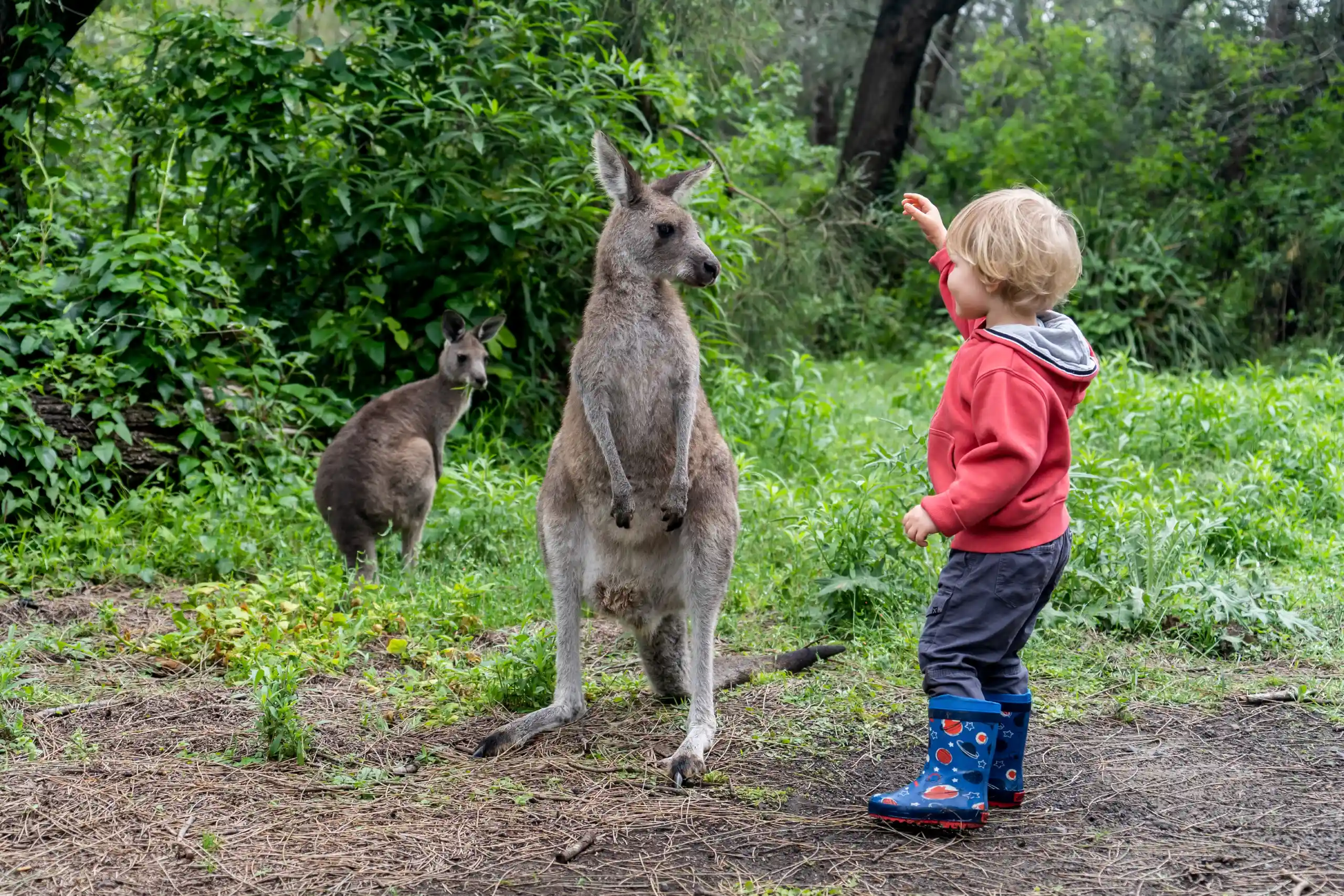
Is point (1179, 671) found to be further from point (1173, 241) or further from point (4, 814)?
point (1173, 241)

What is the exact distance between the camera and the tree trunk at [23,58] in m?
7.27

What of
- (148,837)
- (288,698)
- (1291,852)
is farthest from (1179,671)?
(148,837)

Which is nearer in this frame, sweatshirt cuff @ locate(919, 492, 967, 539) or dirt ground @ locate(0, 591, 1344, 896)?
dirt ground @ locate(0, 591, 1344, 896)

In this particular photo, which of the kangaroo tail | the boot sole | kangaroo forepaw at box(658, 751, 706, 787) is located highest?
the boot sole

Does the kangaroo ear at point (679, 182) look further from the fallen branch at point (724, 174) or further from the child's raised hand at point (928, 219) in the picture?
the fallen branch at point (724, 174)

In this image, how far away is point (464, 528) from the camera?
649cm

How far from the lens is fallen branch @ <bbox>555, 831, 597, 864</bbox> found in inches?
122

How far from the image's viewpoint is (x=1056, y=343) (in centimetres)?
330

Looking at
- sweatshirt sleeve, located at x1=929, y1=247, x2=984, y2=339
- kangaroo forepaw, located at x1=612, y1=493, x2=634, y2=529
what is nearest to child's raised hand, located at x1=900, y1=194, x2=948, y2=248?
sweatshirt sleeve, located at x1=929, y1=247, x2=984, y2=339

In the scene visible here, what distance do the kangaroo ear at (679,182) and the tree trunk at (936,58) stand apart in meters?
14.6

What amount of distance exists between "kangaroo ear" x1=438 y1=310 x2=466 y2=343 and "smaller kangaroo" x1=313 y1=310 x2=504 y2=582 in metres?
0.01

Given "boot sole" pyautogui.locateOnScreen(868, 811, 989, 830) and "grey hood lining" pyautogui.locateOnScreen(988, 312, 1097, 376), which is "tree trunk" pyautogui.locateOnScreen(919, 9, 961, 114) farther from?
"boot sole" pyautogui.locateOnScreen(868, 811, 989, 830)

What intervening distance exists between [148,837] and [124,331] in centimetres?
411

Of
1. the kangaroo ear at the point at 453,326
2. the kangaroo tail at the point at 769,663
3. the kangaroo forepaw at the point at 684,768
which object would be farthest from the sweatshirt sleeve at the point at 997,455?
the kangaroo ear at the point at 453,326
